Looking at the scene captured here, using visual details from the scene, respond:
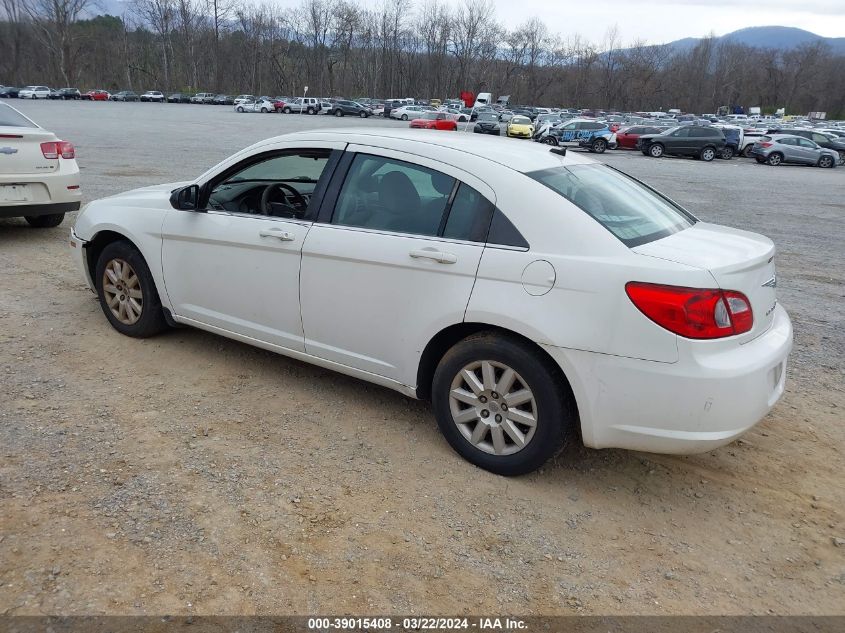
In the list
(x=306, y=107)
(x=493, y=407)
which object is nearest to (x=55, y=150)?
(x=493, y=407)

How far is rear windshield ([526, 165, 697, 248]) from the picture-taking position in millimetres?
3287

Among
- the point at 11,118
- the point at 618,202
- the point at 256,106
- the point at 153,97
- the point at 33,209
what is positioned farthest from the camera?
the point at 153,97

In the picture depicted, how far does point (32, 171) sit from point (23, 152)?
0.22 metres

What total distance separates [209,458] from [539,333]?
6.03ft

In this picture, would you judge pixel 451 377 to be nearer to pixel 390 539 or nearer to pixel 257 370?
pixel 390 539

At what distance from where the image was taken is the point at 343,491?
3.24m

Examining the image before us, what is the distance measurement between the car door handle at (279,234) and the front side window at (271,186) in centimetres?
17

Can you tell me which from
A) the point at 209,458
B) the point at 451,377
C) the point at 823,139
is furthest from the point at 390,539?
the point at 823,139

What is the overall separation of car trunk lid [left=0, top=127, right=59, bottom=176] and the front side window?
13.3 feet

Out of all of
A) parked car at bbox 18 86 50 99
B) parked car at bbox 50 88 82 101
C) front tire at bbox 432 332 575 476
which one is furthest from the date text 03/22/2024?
parked car at bbox 50 88 82 101

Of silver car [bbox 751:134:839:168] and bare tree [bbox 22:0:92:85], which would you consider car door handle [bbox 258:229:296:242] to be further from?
bare tree [bbox 22:0:92:85]

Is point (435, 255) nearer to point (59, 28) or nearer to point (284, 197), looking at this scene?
point (284, 197)

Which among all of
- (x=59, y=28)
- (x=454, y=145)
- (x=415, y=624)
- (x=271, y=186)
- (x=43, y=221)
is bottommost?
(x=415, y=624)

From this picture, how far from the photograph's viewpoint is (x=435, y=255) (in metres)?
3.38
